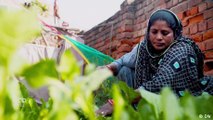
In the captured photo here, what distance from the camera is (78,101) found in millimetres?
197

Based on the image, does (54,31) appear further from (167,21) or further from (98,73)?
(98,73)

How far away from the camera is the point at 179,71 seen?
1.90m

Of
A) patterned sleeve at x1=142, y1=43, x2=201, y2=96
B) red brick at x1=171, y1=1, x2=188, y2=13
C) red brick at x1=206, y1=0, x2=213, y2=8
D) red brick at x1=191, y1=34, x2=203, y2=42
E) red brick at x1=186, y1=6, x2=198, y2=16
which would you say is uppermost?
red brick at x1=171, y1=1, x2=188, y2=13

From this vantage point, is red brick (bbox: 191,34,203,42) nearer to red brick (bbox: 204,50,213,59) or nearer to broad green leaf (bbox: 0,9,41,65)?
red brick (bbox: 204,50,213,59)

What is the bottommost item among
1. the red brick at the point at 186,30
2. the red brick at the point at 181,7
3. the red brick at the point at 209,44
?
the red brick at the point at 209,44

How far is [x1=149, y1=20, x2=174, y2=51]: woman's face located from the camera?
2.02 metres

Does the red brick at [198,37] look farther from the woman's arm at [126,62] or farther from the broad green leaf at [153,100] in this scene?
the broad green leaf at [153,100]

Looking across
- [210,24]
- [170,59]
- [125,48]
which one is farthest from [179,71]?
[125,48]

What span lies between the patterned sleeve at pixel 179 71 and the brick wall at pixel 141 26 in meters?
0.26

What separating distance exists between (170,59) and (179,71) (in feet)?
0.29

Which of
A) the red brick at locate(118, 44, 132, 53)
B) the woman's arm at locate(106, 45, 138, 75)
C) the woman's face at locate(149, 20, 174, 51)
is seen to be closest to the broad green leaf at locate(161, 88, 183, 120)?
the woman's face at locate(149, 20, 174, 51)

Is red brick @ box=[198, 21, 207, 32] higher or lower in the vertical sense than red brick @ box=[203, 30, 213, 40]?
higher

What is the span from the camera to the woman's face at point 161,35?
202 centimetres

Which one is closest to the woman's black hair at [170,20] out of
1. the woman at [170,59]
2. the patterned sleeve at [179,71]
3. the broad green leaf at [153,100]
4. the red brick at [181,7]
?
the woman at [170,59]
